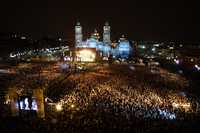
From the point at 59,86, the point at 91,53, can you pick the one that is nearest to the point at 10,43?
the point at 91,53

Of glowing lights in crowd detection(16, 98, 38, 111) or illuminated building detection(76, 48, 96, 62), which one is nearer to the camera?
glowing lights in crowd detection(16, 98, 38, 111)

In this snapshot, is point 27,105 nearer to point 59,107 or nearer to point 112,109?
point 59,107

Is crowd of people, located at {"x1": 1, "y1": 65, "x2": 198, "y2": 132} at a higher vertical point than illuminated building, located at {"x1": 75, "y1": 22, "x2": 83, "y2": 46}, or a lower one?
lower

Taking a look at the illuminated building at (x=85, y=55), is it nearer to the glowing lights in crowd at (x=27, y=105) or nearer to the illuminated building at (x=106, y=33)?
the illuminated building at (x=106, y=33)

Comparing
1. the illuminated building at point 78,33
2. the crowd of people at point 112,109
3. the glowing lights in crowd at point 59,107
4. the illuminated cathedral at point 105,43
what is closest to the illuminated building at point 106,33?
the illuminated cathedral at point 105,43

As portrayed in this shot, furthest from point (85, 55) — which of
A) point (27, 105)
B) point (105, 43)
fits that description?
point (27, 105)

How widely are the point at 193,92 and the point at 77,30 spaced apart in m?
114

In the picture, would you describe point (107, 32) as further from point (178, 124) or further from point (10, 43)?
point (178, 124)

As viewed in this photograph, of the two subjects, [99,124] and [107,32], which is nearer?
[99,124]

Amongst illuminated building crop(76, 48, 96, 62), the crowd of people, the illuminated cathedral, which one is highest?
the illuminated cathedral

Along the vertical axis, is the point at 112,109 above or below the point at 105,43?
below

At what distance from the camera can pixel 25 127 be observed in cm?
1789

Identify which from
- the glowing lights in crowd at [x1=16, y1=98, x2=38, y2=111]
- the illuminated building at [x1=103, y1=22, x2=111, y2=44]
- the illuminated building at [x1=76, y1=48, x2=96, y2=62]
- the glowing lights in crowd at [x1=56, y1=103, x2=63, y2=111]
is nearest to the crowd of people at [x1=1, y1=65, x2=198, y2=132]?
the glowing lights in crowd at [x1=56, y1=103, x2=63, y2=111]

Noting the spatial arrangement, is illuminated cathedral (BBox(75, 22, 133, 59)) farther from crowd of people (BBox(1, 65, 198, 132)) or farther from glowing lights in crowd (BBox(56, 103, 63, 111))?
glowing lights in crowd (BBox(56, 103, 63, 111))
